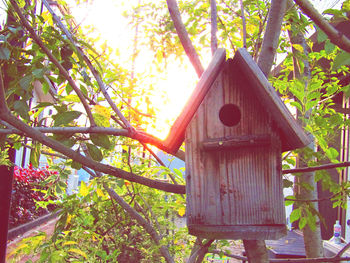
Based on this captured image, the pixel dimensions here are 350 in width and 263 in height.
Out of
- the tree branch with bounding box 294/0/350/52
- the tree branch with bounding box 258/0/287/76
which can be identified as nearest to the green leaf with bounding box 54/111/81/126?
the tree branch with bounding box 258/0/287/76

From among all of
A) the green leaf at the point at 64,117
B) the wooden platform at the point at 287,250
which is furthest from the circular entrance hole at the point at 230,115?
the wooden platform at the point at 287,250

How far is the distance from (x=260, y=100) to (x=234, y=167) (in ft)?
1.06

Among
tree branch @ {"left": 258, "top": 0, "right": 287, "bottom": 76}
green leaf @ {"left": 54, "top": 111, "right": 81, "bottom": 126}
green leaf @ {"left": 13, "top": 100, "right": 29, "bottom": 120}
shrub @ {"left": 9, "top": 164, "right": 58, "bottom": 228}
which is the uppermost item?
tree branch @ {"left": 258, "top": 0, "right": 287, "bottom": 76}

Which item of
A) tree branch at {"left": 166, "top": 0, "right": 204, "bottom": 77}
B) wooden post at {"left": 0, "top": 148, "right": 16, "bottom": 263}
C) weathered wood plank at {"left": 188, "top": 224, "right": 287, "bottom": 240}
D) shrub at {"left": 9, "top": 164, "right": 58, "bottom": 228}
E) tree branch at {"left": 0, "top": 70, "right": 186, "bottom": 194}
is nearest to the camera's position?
tree branch at {"left": 0, "top": 70, "right": 186, "bottom": 194}

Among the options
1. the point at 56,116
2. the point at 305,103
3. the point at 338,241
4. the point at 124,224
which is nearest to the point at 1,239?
the point at 56,116

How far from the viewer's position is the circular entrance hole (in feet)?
5.13

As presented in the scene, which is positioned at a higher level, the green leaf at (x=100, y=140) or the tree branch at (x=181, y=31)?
the tree branch at (x=181, y=31)

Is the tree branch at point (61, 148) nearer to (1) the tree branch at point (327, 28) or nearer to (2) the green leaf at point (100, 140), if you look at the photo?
(2) the green leaf at point (100, 140)

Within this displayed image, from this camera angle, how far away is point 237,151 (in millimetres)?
1479

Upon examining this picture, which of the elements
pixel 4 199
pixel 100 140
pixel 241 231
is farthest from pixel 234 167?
pixel 4 199

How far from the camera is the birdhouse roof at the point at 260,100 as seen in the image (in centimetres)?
137

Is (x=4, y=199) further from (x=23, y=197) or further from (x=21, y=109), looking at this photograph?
(x=23, y=197)

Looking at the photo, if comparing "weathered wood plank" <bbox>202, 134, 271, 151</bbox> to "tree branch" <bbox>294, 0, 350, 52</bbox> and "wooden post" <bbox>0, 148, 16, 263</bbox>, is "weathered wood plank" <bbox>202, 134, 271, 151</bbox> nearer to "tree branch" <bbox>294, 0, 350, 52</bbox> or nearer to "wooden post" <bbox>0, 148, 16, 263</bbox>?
"tree branch" <bbox>294, 0, 350, 52</bbox>

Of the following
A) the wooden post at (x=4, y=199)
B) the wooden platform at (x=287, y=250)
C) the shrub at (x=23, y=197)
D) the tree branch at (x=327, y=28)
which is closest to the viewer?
the tree branch at (x=327, y=28)
